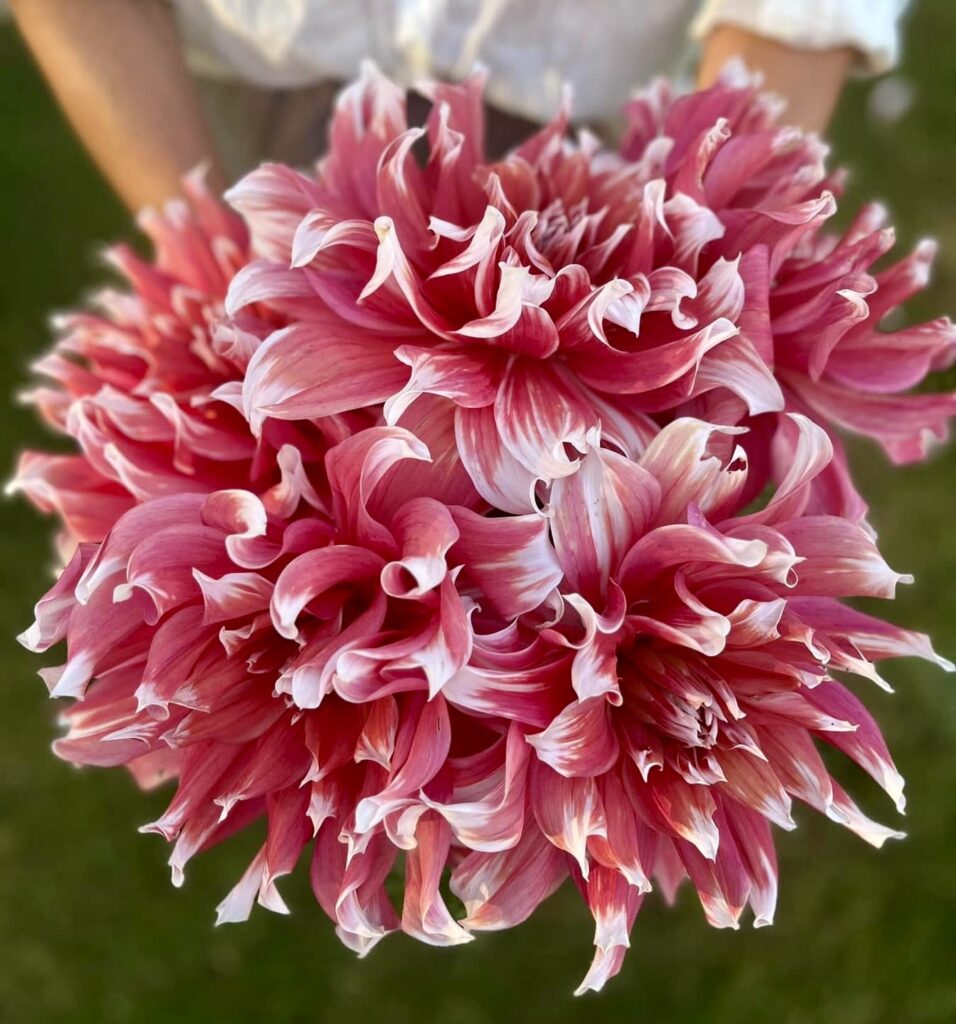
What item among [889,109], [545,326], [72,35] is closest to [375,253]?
[545,326]

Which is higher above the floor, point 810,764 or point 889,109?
point 810,764

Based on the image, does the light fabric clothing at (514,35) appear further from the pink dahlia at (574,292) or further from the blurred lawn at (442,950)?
the blurred lawn at (442,950)

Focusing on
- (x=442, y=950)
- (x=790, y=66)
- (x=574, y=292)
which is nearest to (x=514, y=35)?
(x=790, y=66)

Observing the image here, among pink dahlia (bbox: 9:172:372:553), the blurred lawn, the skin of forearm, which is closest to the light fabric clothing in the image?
the skin of forearm

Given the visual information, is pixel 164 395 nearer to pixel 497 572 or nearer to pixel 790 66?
pixel 497 572

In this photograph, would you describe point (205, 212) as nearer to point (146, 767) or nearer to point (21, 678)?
point (146, 767)

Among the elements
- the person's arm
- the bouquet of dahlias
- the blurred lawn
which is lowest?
the blurred lawn

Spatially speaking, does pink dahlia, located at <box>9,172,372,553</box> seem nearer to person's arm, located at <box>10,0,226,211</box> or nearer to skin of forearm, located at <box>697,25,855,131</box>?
person's arm, located at <box>10,0,226,211</box>
